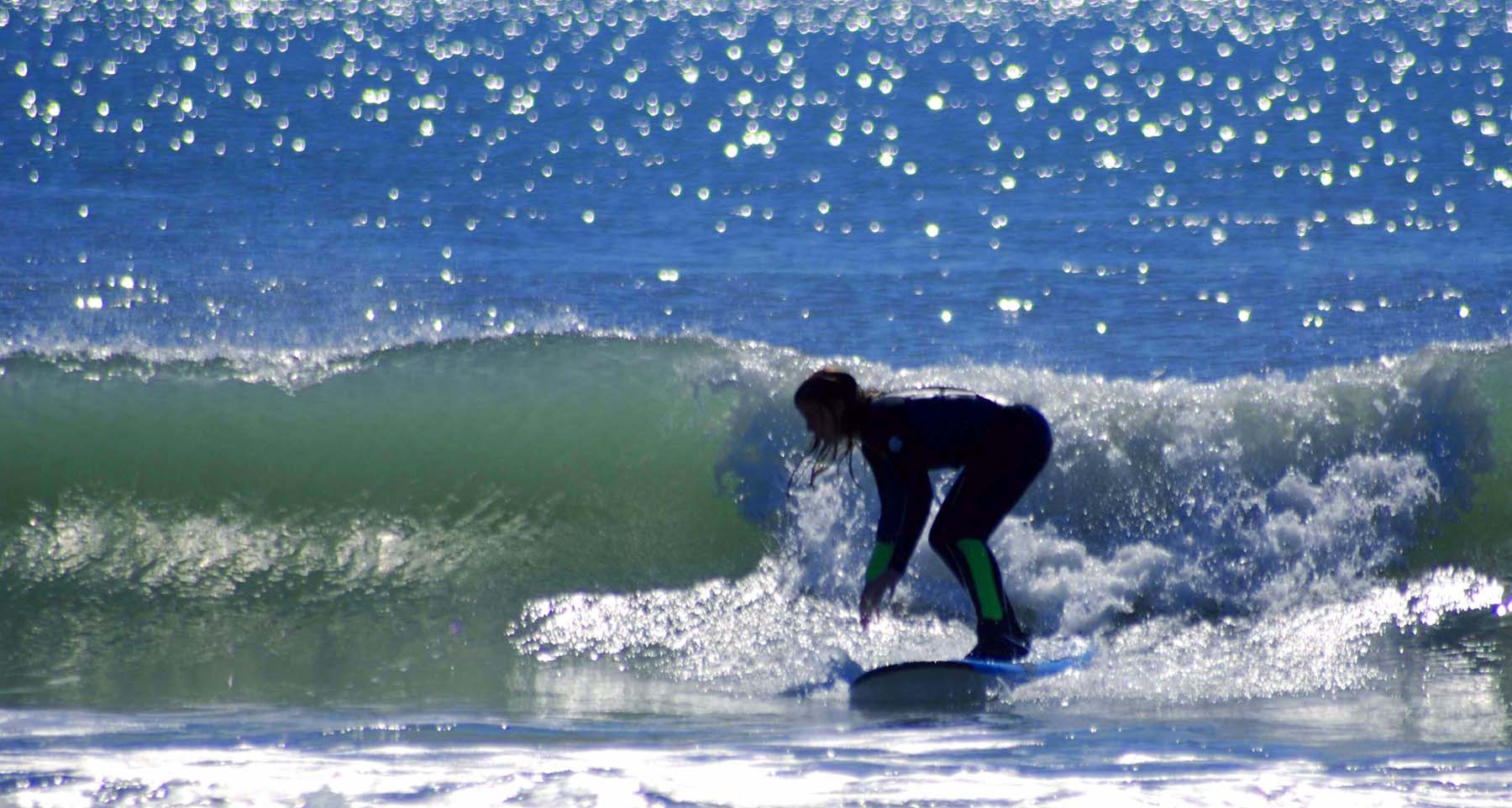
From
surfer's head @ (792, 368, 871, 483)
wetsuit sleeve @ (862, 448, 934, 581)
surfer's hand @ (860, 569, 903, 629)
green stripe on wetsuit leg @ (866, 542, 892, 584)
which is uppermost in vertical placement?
surfer's head @ (792, 368, 871, 483)

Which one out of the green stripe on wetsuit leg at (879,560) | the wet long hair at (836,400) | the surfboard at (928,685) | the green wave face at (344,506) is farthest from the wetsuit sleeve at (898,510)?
the green wave face at (344,506)

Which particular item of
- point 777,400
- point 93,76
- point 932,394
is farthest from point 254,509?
point 93,76

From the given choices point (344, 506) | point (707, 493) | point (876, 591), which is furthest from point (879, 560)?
point (344, 506)

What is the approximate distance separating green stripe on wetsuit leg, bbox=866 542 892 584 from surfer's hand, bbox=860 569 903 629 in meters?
0.03

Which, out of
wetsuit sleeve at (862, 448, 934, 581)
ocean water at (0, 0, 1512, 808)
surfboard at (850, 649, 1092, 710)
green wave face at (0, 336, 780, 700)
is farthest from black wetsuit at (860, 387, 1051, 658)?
green wave face at (0, 336, 780, 700)

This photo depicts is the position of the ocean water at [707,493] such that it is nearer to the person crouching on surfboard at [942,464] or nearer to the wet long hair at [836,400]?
the person crouching on surfboard at [942,464]

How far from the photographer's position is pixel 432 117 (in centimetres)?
2419

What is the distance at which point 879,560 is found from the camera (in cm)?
488

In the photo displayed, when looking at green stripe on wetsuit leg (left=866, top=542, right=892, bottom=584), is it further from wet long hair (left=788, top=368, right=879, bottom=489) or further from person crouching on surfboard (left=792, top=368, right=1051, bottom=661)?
wet long hair (left=788, top=368, right=879, bottom=489)

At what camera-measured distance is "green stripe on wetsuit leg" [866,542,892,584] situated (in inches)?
191

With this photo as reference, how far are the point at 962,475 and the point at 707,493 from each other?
236 centimetres

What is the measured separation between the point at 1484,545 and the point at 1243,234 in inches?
351

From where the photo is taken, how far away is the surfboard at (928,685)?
4.65 m

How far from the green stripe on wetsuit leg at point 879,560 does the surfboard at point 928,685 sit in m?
0.32
